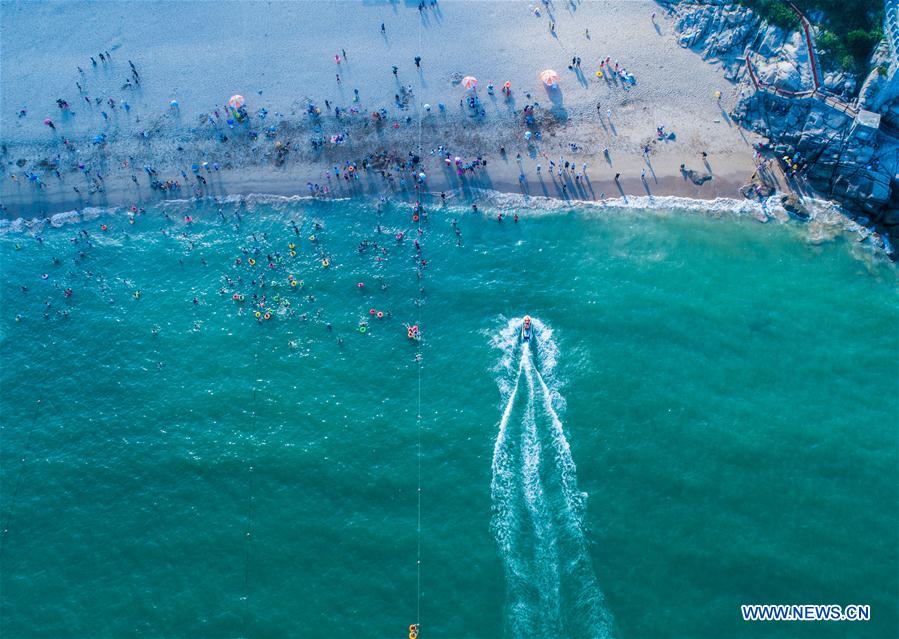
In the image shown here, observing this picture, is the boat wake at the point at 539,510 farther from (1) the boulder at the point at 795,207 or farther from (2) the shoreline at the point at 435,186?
(1) the boulder at the point at 795,207

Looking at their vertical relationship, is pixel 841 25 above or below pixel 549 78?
above

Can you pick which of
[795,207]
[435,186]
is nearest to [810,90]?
[795,207]

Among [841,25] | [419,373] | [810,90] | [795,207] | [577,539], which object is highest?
[841,25]

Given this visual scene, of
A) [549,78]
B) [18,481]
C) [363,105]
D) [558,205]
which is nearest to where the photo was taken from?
[18,481]

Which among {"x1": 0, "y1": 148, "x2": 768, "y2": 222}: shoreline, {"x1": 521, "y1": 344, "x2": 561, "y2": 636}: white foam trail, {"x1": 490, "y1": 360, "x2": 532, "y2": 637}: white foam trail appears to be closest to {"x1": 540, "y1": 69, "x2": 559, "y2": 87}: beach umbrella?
{"x1": 0, "y1": 148, "x2": 768, "y2": 222}: shoreline

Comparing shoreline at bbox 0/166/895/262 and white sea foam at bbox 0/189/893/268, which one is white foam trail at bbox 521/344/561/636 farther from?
shoreline at bbox 0/166/895/262

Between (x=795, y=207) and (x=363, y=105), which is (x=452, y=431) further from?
(x=795, y=207)
